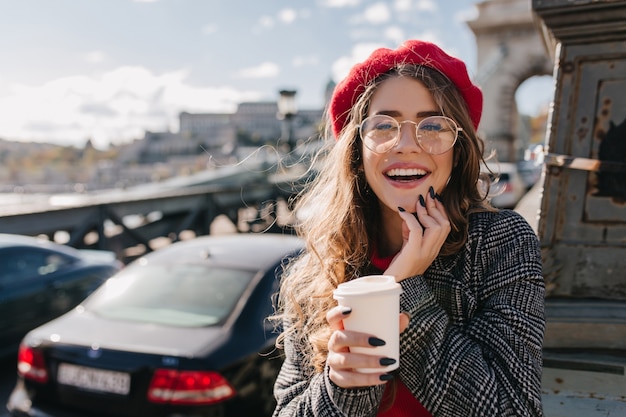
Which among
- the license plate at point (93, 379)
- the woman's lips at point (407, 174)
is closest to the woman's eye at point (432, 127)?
the woman's lips at point (407, 174)

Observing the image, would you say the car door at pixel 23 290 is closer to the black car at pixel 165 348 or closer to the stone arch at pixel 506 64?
the black car at pixel 165 348

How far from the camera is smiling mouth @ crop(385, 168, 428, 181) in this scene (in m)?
1.60

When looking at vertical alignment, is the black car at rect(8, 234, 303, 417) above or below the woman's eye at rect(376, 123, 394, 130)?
below

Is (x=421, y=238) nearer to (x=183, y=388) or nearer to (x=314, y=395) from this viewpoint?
(x=314, y=395)

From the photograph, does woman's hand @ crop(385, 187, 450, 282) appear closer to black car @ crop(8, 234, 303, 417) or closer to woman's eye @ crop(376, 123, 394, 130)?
woman's eye @ crop(376, 123, 394, 130)

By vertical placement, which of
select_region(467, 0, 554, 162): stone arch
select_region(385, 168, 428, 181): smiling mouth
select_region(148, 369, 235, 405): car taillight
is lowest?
select_region(148, 369, 235, 405): car taillight

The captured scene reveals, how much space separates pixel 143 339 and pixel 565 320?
2425mm

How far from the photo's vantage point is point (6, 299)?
19.5 feet

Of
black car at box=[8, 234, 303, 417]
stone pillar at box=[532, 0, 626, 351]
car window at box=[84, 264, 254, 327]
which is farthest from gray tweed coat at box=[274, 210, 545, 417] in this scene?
car window at box=[84, 264, 254, 327]

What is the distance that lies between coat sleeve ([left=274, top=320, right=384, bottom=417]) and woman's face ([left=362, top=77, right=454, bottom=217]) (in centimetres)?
49

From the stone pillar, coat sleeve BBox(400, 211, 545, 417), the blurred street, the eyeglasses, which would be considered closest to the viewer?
coat sleeve BBox(400, 211, 545, 417)

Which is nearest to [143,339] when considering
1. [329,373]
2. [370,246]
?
[370,246]

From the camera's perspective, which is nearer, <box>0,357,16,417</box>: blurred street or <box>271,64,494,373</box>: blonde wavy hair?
<box>271,64,494,373</box>: blonde wavy hair

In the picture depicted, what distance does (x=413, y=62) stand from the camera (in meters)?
1.63
